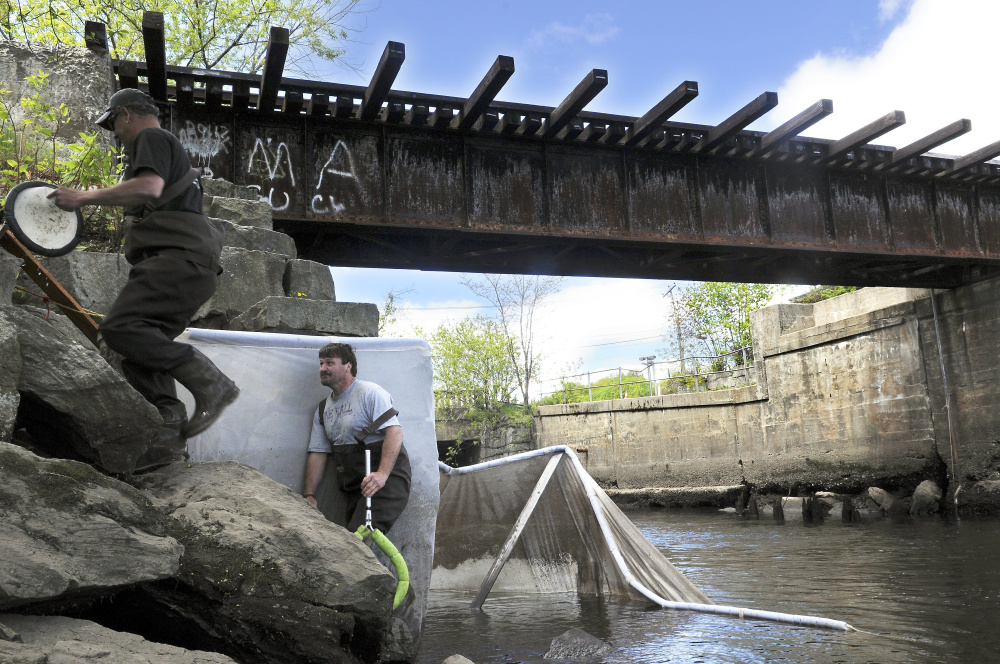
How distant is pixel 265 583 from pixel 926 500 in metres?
15.9

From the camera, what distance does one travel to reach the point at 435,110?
33.7 ft

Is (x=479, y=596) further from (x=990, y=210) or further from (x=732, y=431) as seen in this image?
(x=732, y=431)

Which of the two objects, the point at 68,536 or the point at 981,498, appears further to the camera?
the point at 981,498

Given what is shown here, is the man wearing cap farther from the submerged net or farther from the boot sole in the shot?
the submerged net

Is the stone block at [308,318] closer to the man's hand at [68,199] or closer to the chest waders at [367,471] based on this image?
the chest waders at [367,471]

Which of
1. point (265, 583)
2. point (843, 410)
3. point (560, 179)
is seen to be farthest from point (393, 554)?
point (843, 410)

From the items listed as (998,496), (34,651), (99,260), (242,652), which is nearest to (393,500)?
(242,652)

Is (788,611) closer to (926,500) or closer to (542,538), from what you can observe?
(542,538)

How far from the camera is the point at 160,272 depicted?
3.48m

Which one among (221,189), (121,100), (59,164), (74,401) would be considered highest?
(221,189)

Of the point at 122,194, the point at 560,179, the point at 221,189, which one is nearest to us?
the point at 122,194

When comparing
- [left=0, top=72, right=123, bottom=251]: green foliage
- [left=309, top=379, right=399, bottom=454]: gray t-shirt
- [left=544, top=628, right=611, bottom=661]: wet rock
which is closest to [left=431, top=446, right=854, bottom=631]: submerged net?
[left=544, top=628, right=611, bottom=661]: wet rock

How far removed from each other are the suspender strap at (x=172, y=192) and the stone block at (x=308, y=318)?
71.0 inches

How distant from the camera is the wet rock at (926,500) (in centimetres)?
1577
